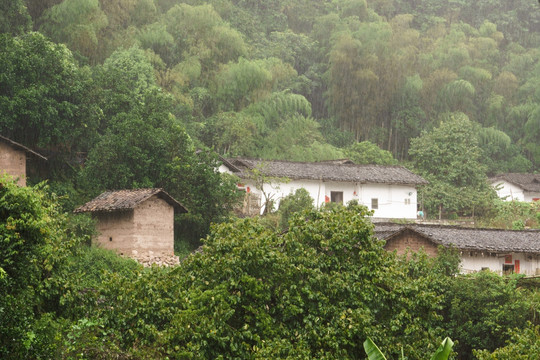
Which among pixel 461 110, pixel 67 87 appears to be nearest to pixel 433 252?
pixel 67 87

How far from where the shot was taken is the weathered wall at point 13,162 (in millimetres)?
23359

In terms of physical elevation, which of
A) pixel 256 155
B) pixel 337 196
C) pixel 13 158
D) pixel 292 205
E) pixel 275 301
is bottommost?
pixel 275 301

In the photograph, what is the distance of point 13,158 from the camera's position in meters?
23.6

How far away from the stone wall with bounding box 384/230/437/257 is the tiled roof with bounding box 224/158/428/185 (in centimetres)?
1126

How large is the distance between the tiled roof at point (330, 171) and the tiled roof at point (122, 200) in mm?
8643

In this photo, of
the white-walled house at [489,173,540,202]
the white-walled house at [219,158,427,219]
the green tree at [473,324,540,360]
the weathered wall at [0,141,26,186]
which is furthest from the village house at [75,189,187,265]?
the white-walled house at [489,173,540,202]

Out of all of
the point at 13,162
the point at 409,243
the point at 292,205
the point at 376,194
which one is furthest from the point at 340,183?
the point at 13,162

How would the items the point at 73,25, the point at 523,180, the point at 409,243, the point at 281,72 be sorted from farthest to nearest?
the point at 523,180 → the point at 281,72 → the point at 73,25 → the point at 409,243

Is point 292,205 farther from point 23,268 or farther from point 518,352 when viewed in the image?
point 23,268

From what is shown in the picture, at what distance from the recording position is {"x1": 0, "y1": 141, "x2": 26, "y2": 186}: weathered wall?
23.4 m

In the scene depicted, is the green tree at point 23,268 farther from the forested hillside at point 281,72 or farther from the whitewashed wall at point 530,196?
the whitewashed wall at point 530,196

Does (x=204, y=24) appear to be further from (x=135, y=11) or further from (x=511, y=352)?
(x=511, y=352)

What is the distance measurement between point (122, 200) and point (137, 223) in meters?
0.90

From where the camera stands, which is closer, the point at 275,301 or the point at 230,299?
the point at 230,299
